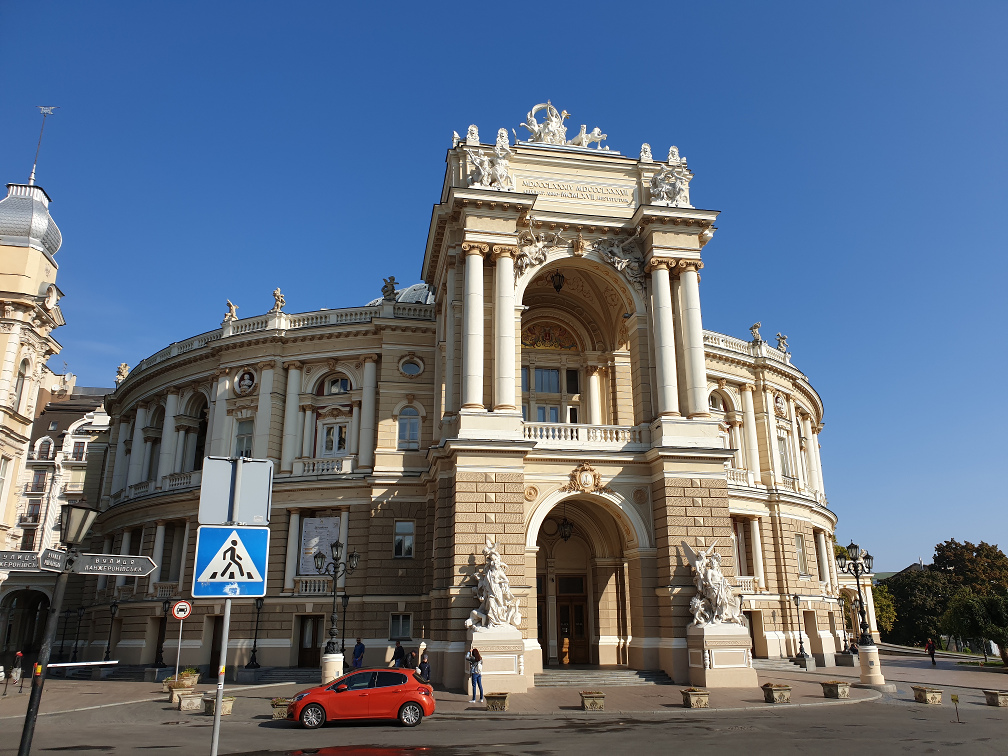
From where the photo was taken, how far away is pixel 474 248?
93.1 ft

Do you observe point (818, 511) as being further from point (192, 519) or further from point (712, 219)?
point (192, 519)

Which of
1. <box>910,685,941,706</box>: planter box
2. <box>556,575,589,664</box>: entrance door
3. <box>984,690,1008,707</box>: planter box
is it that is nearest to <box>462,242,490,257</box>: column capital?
<box>556,575,589,664</box>: entrance door

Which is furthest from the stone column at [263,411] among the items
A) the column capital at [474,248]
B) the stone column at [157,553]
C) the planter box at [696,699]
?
the planter box at [696,699]

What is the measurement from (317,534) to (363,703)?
17.8 meters

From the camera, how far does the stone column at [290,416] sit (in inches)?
1407

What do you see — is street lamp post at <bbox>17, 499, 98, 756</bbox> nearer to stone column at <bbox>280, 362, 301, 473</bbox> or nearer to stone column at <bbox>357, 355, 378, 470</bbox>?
stone column at <bbox>357, 355, 378, 470</bbox>

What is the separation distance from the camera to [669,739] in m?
14.8

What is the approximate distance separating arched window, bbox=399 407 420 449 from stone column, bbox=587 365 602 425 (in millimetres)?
8352

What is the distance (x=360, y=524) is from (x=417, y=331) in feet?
32.0

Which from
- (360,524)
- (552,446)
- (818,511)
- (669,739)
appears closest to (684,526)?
(552,446)

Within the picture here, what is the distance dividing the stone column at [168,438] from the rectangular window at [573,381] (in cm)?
2147

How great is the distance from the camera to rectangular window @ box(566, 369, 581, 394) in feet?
116

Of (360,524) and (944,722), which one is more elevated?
(360,524)

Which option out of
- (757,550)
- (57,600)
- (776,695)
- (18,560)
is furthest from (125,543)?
(57,600)
